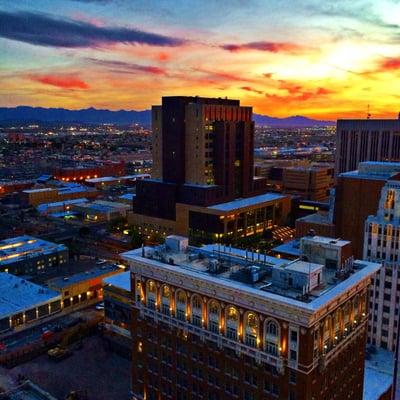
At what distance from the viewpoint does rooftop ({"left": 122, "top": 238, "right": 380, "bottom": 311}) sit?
44.6 metres

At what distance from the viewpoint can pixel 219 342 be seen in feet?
158

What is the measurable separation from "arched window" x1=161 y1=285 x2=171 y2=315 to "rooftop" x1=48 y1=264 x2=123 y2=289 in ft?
169

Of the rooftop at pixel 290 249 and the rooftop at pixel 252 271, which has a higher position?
the rooftop at pixel 252 271

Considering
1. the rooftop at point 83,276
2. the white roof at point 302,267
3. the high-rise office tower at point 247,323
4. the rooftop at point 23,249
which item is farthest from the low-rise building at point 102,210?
the white roof at point 302,267

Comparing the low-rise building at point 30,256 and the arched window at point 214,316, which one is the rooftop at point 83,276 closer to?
the low-rise building at point 30,256

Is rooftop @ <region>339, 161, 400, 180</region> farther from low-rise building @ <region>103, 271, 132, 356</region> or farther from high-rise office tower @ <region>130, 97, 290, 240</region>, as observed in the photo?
high-rise office tower @ <region>130, 97, 290, 240</region>

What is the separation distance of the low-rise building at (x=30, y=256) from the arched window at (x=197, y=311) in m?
77.9

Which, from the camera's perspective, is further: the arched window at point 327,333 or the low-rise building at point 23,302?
the low-rise building at point 23,302

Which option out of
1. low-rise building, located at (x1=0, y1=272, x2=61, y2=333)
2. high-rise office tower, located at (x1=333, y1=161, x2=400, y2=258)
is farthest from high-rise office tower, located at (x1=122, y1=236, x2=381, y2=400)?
high-rise office tower, located at (x1=333, y1=161, x2=400, y2=258)

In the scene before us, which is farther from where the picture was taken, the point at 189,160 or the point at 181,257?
the point at 189,160

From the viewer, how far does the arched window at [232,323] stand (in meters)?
46.7

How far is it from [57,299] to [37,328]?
774cm

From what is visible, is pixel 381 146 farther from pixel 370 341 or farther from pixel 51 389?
pixel 51 389

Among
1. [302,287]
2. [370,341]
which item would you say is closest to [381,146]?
[370,341]
